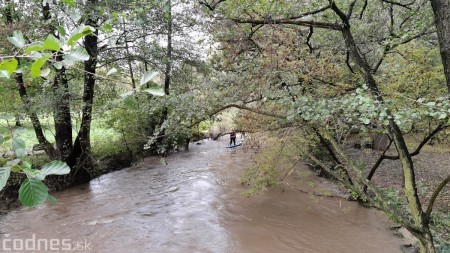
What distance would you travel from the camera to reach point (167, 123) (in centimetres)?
514

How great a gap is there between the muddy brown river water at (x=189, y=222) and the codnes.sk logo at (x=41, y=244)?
18 millimetres

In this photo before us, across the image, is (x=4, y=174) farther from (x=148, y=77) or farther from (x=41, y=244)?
(x=41, y=244)

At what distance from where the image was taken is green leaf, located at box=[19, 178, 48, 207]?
0.77 meters

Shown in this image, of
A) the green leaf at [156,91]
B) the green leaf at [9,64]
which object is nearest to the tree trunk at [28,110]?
the green leaf at [9,64]

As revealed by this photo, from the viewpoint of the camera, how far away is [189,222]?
278 inches

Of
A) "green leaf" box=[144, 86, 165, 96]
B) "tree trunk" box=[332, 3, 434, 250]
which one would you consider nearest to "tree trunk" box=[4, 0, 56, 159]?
"tree trunk" box=[332, 3, 434, 250]

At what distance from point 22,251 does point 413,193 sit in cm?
706

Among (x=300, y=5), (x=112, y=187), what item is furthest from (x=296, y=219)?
(x=112, y=187)

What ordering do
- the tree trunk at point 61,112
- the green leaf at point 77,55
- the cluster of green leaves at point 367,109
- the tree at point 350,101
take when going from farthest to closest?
the tree trunk at point 61,112
the tree at point 350,101
the cluster of green leaves at point 367,109
the green leaf at point 77,55

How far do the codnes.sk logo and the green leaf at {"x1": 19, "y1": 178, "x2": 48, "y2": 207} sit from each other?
5.86 m

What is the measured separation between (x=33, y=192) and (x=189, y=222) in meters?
6.65

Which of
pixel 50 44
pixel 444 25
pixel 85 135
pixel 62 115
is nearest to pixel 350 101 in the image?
pixel 444 25

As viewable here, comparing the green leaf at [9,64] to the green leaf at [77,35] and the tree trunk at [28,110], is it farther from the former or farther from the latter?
the tree trunk at [28,110]

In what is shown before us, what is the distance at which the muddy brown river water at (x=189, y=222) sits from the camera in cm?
602
